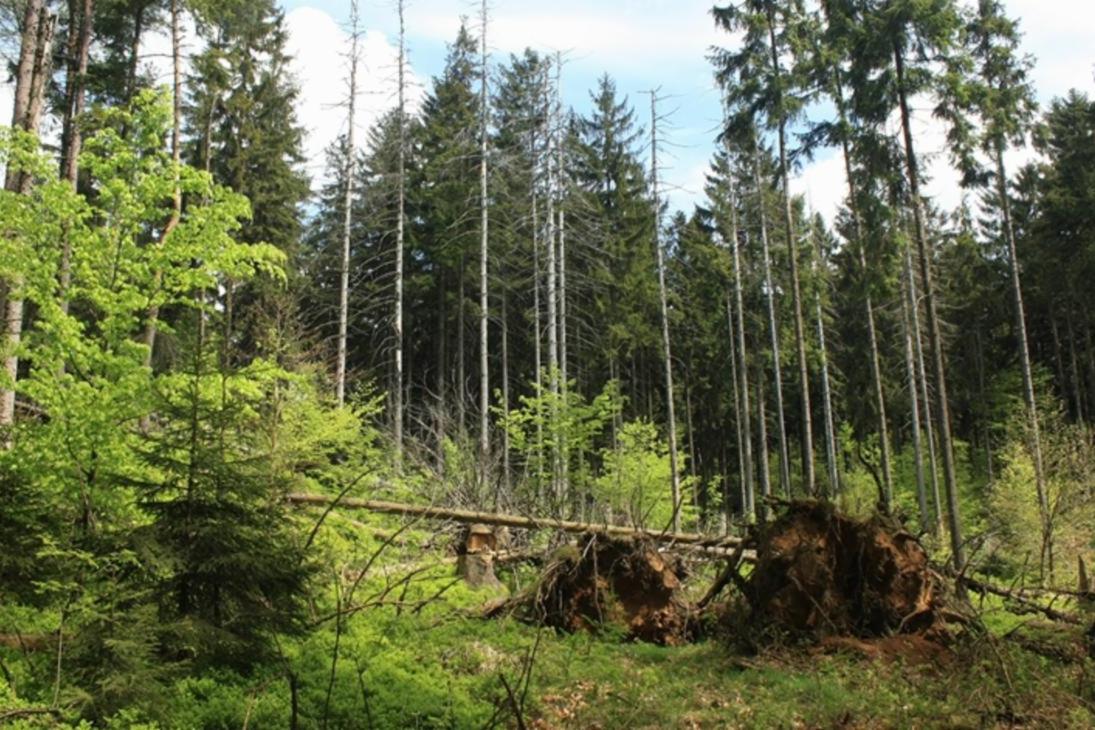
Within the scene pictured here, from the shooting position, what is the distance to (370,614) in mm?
8789

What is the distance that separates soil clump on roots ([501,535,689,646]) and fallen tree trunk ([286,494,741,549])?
27 centimetres

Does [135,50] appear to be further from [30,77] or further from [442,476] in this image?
[442,476]

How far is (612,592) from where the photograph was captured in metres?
9.74

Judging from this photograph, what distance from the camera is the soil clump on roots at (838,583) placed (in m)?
8.40

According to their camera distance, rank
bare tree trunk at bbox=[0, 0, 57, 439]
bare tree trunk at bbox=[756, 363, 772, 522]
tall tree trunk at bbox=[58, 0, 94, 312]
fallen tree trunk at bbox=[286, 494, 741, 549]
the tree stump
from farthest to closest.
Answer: tall tree trunk at bbox=[58, 0, 94, 312]
the tree stump
bare tree trunk at bbox=[0, 0, 57, 439]
fallen tree trunk at bbox=[286, 494, 741, 549]
bare tree trunk at bbox=[756, 363, 772, 522]

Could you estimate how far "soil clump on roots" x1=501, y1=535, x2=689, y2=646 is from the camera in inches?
375

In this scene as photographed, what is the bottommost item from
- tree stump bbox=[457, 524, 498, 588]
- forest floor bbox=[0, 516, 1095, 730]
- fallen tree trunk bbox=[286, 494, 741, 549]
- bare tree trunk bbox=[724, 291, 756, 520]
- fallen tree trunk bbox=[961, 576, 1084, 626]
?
forest floor bbox=[0, 516, 1095, 730]

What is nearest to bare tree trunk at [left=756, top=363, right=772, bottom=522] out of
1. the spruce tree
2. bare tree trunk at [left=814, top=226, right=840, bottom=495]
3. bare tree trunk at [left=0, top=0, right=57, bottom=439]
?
bare tree trunk at [left=814, top=226, right=840, bottom=495]

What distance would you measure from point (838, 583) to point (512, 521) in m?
4.60

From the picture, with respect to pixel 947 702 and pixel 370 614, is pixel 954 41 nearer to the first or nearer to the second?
pixel 947 702

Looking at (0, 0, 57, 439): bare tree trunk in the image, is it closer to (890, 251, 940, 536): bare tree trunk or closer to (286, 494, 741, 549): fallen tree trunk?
(286, 494, 741, 549): fallen tree trunk

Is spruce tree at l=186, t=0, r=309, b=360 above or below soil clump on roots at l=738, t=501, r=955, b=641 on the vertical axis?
above

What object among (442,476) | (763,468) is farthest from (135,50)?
(763,468)

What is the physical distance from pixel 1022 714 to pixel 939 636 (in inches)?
95.8
